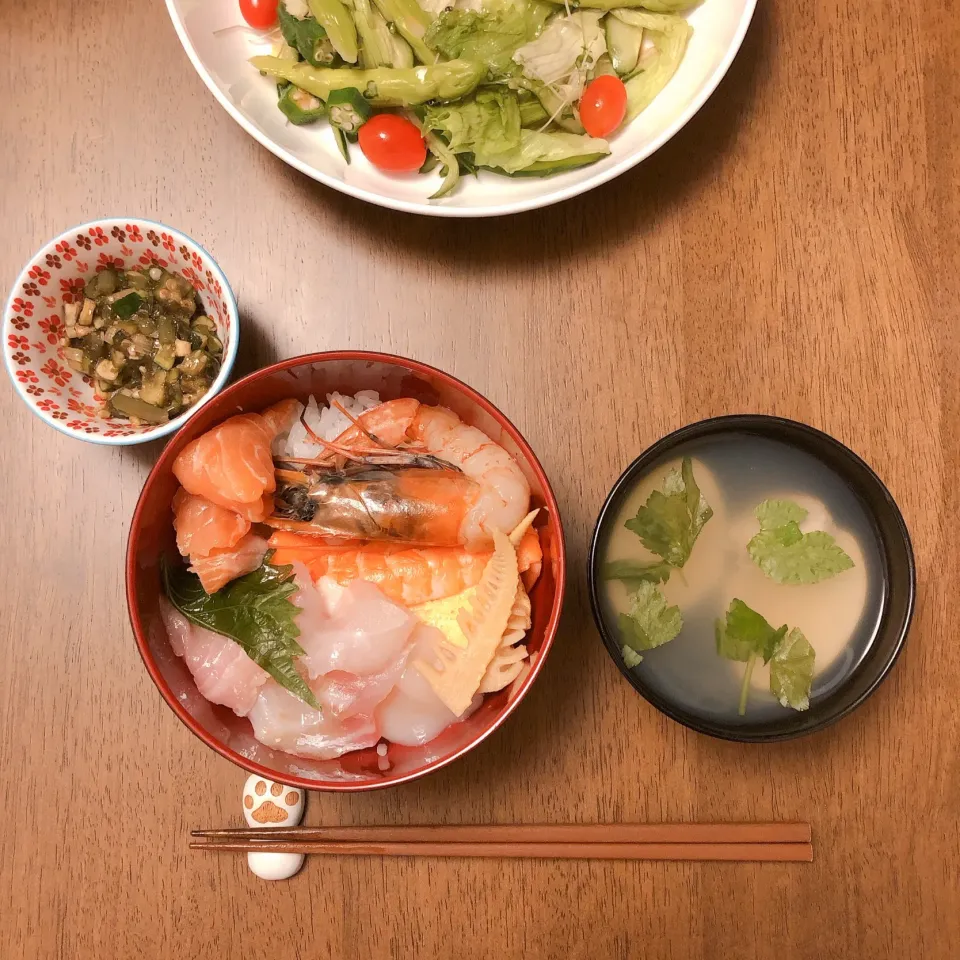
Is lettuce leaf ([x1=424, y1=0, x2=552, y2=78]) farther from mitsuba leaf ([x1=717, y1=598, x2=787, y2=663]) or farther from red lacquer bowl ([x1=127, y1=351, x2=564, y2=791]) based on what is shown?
mitsuba leaf ([x1=717, y1=598, x2=787, y2=663])

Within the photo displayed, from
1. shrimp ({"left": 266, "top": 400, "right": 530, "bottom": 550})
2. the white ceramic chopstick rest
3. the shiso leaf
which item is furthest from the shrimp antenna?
the white ceramic chopstick rest

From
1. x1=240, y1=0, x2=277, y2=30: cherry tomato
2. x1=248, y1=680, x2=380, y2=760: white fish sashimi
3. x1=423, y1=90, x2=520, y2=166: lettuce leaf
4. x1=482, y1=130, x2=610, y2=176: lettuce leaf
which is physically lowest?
x1=248, y1=680, x2=380, y2=760: white fish sashimi

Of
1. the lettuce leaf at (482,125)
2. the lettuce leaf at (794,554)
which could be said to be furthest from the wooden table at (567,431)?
the lettuce leaf at (794,554)

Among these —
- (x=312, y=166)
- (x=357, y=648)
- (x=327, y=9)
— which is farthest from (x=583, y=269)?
(x=357, y=648)

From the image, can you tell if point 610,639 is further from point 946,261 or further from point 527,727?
point 946,261

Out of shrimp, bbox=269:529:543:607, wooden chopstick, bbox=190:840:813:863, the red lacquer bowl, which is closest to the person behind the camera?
the red lacquer bowl
